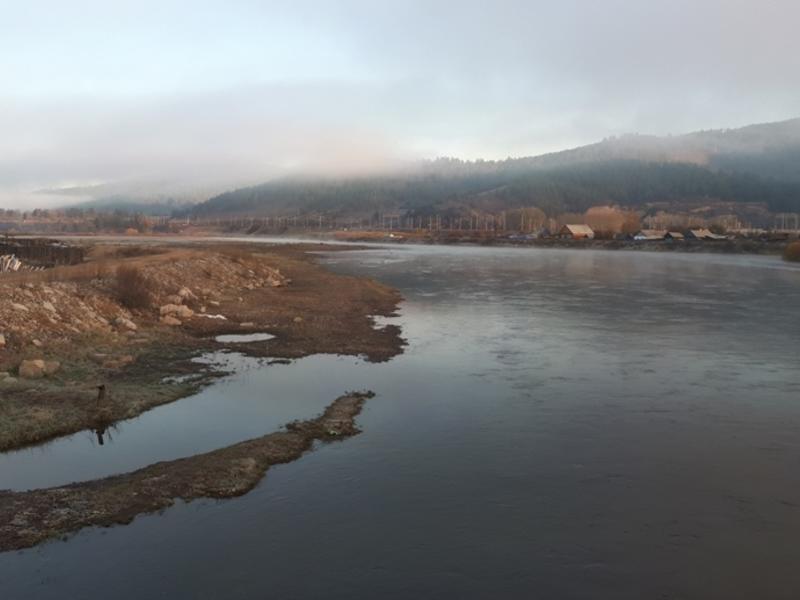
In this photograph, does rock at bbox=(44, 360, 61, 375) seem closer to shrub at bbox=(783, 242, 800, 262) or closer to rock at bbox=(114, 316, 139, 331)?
rock at bbox=(114, 316, 139, 331)

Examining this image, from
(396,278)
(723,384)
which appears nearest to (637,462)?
(723,384)

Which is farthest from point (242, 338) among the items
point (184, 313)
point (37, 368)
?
point (37, 368)

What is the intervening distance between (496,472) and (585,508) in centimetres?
172

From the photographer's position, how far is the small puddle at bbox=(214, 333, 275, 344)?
22.7 metres

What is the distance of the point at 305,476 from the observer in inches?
430

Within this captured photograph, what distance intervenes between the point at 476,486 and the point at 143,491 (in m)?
5.20

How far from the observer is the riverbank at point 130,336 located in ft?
46.1

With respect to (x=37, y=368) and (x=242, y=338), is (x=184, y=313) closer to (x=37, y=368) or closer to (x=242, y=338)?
(x=242, y=338)

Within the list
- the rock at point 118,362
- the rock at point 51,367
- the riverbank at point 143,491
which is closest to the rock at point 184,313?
the rock at point 118,362

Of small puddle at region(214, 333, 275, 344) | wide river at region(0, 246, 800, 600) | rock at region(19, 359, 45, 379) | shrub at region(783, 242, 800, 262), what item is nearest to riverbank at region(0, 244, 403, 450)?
rock at region(19, 359, 45, 379)

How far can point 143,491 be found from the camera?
1012 centimetres

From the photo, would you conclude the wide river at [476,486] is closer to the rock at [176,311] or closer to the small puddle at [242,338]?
the small puddle at [242,338]

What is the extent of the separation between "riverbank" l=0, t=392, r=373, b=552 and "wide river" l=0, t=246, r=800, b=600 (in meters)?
0.32

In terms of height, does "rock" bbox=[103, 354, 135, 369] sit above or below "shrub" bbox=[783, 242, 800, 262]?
above
